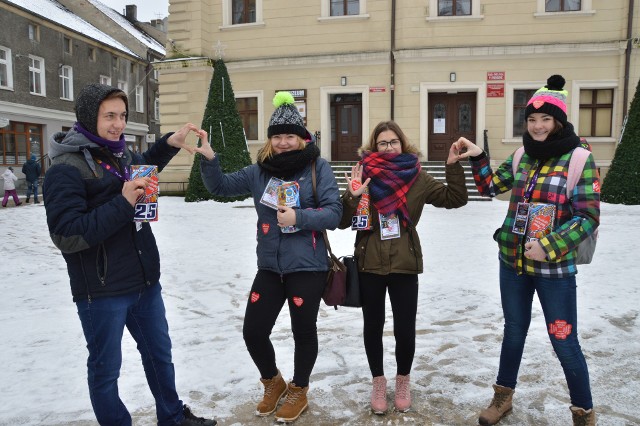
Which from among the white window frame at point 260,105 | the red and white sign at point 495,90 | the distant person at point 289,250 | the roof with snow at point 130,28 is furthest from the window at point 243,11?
the roof with snow at point 130,28

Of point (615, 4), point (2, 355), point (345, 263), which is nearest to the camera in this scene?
point (345, 263)

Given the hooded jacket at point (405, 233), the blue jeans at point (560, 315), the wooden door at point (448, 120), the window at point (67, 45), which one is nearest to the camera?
the blue jeans at point (560, 315)

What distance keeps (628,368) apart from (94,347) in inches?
140

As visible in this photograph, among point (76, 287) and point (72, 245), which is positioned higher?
point (72, 245)

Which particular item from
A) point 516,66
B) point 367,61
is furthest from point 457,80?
point 367,61

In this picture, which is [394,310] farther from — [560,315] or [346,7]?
[346,7]

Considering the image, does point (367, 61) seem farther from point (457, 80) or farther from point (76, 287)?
point (76, 287)

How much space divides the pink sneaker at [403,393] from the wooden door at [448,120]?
1471 centimetres

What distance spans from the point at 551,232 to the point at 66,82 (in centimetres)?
3098

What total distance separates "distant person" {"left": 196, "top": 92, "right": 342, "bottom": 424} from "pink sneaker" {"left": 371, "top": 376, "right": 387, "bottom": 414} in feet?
1.40

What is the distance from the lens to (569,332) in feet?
9.11

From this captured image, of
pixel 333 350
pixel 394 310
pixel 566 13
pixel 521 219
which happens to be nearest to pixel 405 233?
pixel 394 310

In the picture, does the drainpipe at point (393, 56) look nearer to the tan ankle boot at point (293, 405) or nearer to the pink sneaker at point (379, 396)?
the pink sneaker at point (379, 396)

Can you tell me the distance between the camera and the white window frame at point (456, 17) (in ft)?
53.3
